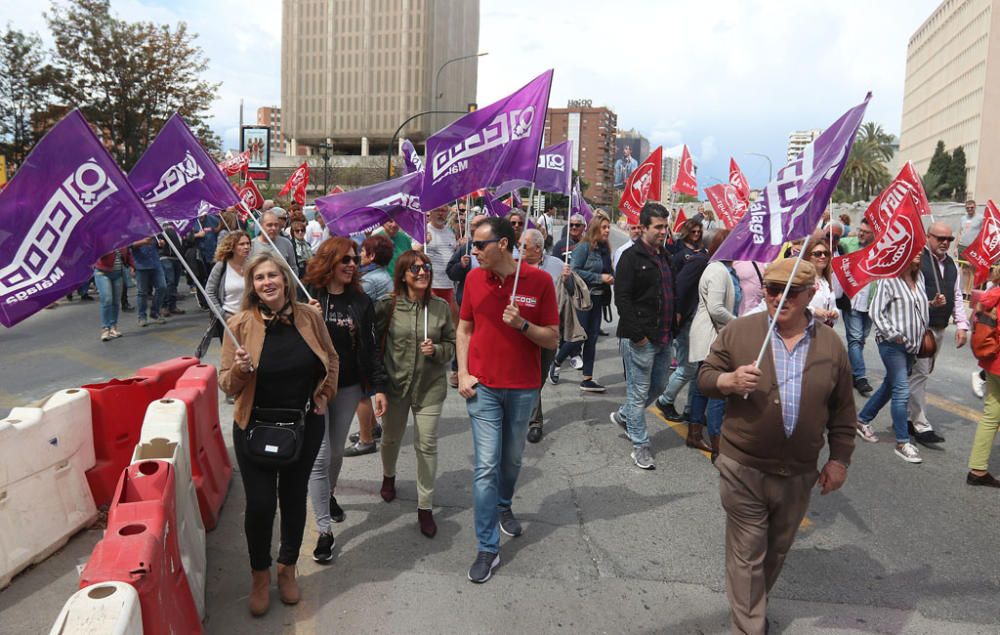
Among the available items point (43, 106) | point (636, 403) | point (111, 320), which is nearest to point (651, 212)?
point (636, 403)

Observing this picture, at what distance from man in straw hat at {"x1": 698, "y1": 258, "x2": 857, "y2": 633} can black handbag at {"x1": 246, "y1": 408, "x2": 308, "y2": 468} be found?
2.00 metres

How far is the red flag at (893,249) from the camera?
19.4 ft

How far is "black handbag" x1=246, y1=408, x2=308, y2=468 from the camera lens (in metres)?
3.58

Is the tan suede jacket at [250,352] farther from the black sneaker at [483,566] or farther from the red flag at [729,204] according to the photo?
the red flag at [729,204]

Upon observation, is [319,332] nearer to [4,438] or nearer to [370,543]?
[370,543]

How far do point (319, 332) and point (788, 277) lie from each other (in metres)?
2.31

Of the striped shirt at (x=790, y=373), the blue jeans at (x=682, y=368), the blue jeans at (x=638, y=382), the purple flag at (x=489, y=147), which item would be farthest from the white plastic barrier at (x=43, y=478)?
the blue jeans at (x=682, y=368)

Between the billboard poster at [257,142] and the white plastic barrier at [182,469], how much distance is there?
37.7m

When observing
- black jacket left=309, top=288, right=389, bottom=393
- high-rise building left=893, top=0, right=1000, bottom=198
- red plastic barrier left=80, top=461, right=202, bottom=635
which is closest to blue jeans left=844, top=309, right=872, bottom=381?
black jacket left=309, top=288, right=389, bottom=393

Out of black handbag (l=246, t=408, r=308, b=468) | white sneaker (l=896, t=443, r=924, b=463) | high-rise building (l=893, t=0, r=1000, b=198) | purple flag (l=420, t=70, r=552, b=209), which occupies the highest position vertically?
high-rise building (l=893, t=0, r=1000, b=198)

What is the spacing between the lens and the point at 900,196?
6.17 m

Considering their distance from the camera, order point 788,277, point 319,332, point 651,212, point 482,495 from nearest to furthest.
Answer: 1. point 788,277
2. point 319,332
3. point 482,495
4. point 651,212

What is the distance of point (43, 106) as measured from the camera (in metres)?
24.5

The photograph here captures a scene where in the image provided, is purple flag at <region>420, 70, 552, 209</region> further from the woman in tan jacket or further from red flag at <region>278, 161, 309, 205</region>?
red flag at <region>278, 161, 309, 205</region>
